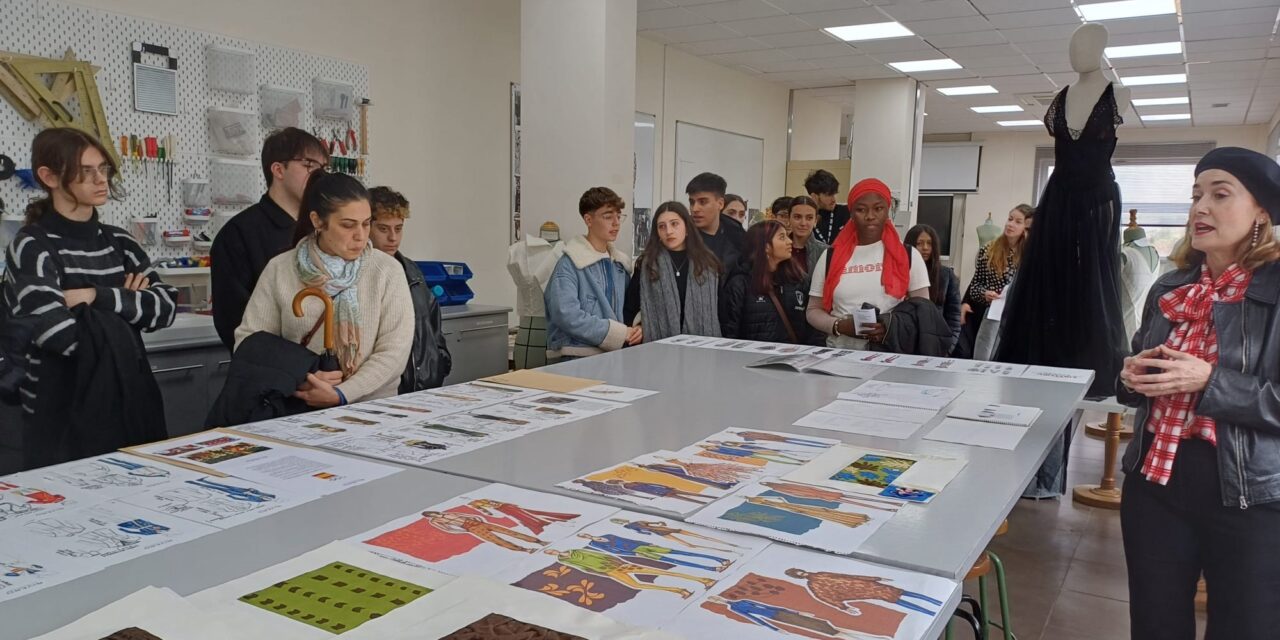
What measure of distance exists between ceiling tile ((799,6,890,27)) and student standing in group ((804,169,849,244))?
1750mm

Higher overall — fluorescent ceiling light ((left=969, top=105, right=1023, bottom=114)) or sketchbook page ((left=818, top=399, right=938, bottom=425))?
fluorescent ceiling light ((left=969, top=105, right=1023, bottom=114))

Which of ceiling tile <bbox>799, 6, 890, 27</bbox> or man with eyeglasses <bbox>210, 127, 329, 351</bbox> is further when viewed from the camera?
ceiling tile <bbox>799, 6, 890, 27</bbox>

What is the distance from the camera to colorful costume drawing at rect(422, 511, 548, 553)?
45.2 inches

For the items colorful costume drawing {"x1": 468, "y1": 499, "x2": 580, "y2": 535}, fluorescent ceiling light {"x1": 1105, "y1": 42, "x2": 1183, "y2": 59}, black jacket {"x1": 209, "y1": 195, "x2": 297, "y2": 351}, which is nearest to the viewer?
colorful costume drawing {"x1": 468, "y1": 499, "x2": 580, "y2": 535}

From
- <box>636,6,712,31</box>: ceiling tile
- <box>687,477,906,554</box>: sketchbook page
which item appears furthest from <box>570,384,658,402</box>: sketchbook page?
<box>636,6,712,31</box>: ceiling tile

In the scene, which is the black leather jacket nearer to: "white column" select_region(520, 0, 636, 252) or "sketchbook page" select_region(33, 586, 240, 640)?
"sketchbook page" select_region(33, 586, 240, 640)

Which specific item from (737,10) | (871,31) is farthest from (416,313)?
(871,31)

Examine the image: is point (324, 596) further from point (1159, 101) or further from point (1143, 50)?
point (1159, 101)

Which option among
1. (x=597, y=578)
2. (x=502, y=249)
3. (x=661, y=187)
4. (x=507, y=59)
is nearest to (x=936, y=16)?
(x=661, y=187)

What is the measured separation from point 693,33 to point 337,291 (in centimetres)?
567

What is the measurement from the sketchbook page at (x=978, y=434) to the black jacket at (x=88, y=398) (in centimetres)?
219

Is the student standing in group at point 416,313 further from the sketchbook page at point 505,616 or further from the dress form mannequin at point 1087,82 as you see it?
the dress form mannequin at point 1087,82

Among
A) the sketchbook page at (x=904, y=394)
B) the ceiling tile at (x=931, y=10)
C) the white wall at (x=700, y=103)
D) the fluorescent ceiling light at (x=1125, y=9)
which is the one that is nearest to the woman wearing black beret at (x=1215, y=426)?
the sketchbook page at (x=904, y=394)

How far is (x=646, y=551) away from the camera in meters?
1.12
